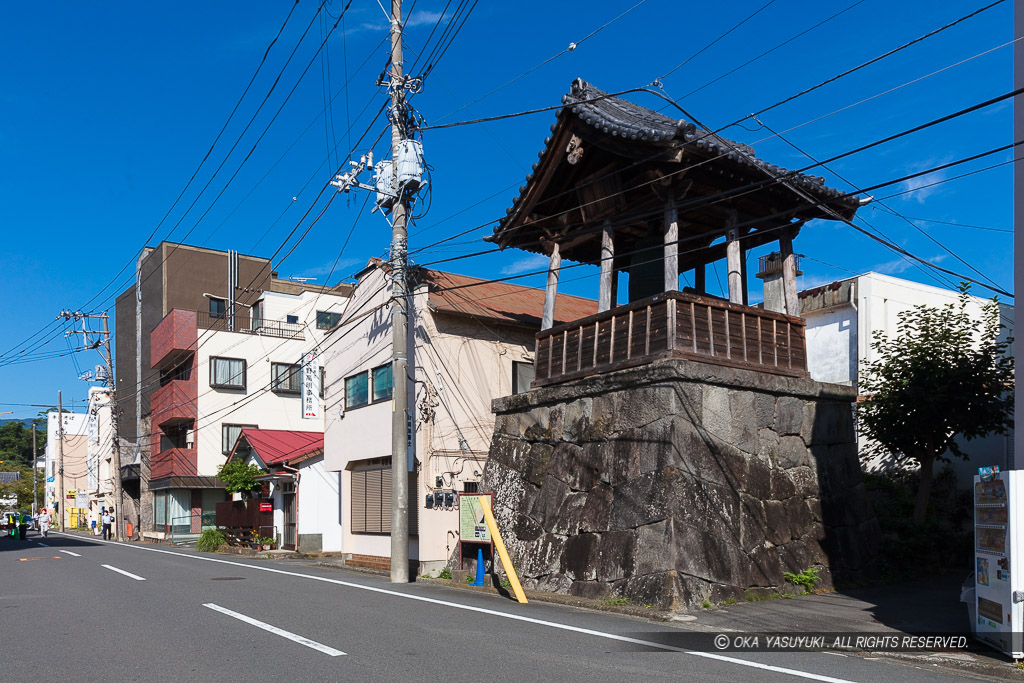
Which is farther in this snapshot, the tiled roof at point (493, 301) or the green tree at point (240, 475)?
the green tree at point (240, 475)

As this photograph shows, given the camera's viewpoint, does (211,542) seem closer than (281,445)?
Yes

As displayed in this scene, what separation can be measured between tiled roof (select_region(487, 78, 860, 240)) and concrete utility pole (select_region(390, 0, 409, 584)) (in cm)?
242

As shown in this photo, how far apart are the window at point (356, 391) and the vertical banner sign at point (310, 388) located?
11.7ft

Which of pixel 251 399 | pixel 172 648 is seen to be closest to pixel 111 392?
pixel 251 399

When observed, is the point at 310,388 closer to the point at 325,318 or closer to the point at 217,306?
the point at 325,318

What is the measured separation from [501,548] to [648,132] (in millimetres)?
7308

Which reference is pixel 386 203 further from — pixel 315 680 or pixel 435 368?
pixel 315 680

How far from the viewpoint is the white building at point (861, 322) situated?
2034cm

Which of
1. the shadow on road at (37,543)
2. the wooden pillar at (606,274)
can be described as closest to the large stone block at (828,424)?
the wooden pillar at (606,274)

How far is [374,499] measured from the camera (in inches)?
885

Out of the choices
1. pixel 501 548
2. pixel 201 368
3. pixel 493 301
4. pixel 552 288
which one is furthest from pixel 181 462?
pixel 501 548

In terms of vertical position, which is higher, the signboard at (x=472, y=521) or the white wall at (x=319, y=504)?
the signboard at (x=472, y=521)

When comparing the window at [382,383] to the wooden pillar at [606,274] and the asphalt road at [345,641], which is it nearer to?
the asphalt road at [345,641]

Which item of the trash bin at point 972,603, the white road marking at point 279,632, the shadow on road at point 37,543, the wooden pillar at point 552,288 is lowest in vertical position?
the shadow on road at point 37,543
